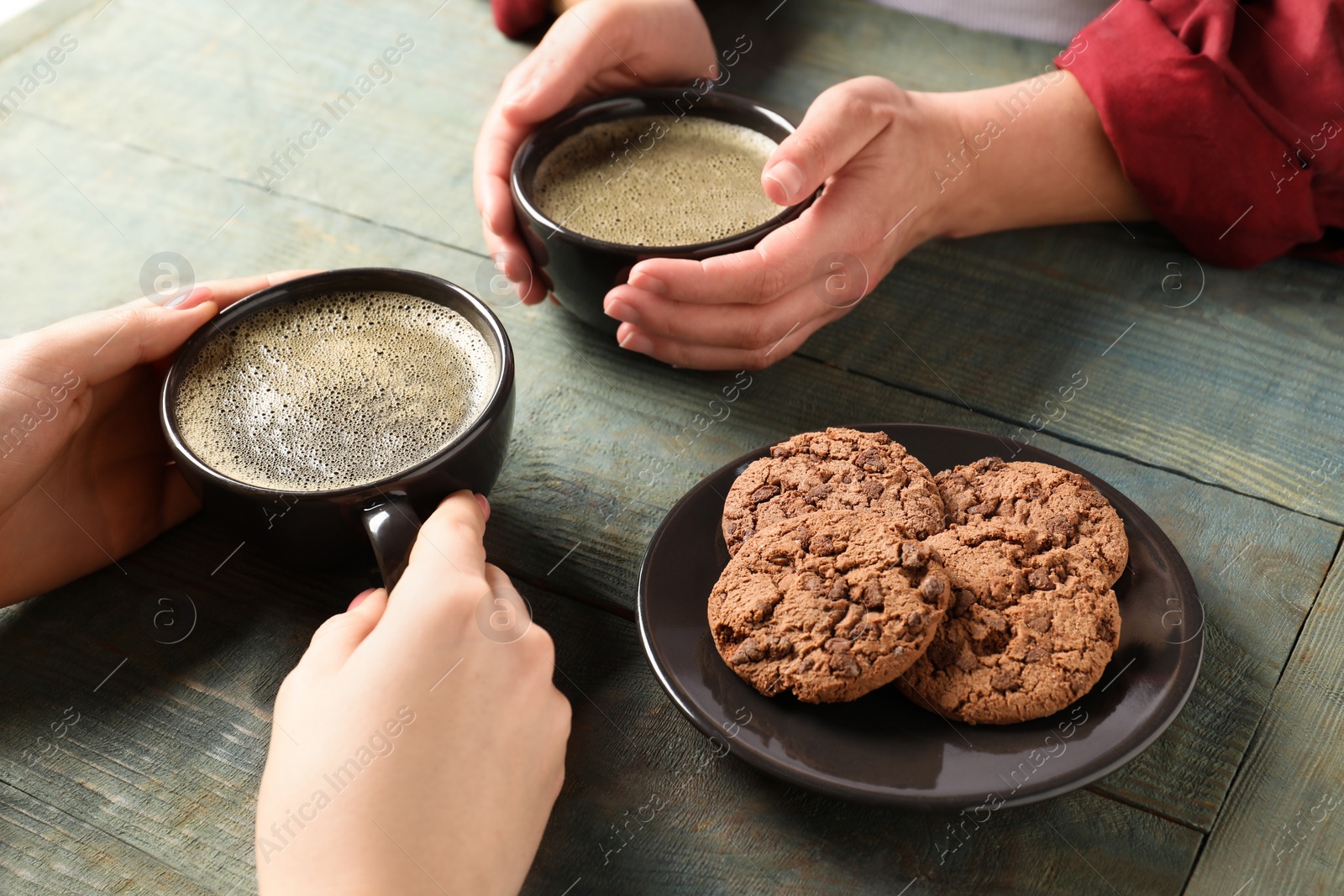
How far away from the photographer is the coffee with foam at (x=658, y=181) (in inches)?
38.9

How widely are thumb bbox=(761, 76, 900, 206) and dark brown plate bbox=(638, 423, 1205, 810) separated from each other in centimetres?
37

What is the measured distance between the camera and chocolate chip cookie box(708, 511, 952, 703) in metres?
0.63

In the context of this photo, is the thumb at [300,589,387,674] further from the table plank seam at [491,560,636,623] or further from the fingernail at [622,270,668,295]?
the fingernail at [622,270,668,295]

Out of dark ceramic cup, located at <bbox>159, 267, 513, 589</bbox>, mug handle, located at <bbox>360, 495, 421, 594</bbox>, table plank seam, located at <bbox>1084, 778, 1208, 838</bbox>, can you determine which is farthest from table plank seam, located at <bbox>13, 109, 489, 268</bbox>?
table plank seam, located at <bbox>1084, 778, 1208, 838</bbox>

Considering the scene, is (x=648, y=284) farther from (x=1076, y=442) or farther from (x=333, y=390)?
Answer: (x=1076, y=442)

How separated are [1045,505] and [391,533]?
0.47m

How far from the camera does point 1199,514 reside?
0.86 metres

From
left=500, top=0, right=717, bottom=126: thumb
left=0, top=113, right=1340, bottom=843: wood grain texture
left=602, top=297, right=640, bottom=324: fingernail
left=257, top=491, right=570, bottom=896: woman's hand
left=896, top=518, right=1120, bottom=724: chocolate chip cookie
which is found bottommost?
left=0, top=113, right=1340, bottom=843: wood grain texture

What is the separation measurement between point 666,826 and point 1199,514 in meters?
0.53

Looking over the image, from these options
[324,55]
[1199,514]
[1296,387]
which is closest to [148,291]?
[324,55]

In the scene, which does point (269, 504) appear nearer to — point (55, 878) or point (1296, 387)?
point (55, 878)

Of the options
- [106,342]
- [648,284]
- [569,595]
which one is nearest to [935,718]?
[569,595]

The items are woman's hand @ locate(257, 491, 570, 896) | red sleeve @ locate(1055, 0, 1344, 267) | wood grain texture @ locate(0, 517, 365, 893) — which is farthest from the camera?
red sleeve @ locate(1055, 0, 1344, 267)

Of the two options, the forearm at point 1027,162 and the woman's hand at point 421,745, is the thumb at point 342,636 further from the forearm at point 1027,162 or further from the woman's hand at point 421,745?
the forearm at point 1027,162
